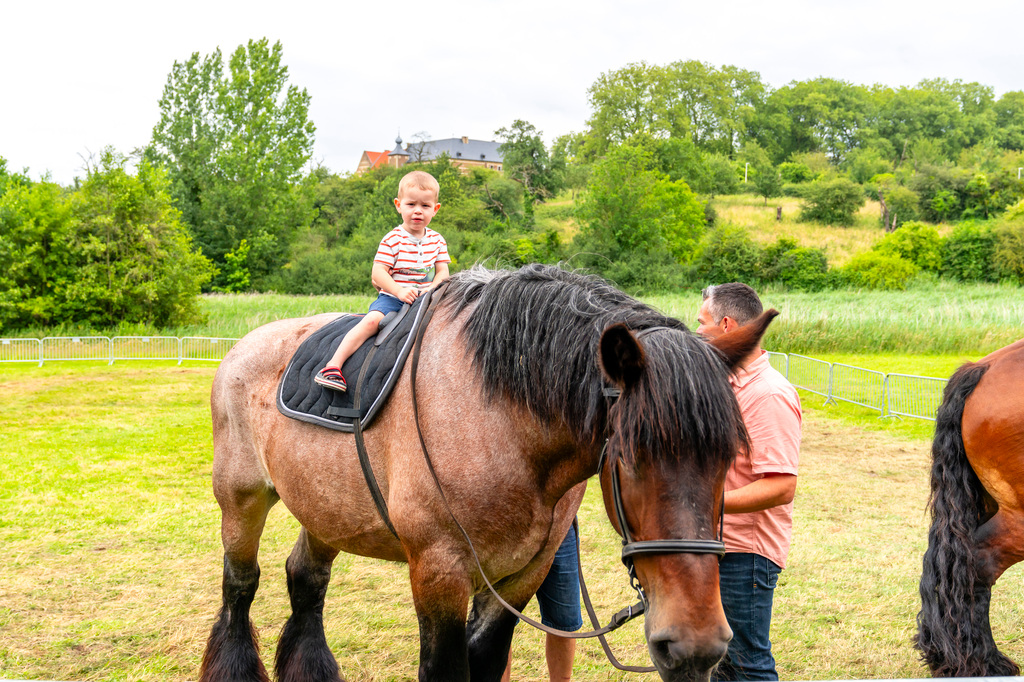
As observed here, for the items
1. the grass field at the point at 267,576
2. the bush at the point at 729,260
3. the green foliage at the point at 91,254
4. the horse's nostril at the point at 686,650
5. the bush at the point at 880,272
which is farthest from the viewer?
the bush at the point at 729,260

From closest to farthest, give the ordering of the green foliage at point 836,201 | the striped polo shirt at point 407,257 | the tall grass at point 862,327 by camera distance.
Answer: the striped polo shirt at point 407,257, the tall grass at point 862,327, the green foliage at point 836,201

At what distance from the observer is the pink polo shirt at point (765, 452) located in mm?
2695

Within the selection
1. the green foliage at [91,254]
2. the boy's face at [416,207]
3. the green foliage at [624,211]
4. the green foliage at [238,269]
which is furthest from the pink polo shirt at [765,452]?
the green foliage at [238,269]

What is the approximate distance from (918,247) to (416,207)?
40.9 m

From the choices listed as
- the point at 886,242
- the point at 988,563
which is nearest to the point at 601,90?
the point at 886,242

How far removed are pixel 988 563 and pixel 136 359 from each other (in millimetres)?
18629

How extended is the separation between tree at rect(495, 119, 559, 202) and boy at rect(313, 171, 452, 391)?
164 feet

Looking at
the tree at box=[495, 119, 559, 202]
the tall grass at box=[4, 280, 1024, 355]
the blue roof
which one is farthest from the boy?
the blue roof

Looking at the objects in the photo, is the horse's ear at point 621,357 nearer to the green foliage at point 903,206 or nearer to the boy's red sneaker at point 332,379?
the boy's red sneaker at point 332,379

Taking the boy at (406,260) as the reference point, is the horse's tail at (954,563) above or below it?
below

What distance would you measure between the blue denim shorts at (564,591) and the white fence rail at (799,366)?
6724mm

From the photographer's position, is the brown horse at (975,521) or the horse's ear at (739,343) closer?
the horse's ear at (739,343)

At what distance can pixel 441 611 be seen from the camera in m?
2.29

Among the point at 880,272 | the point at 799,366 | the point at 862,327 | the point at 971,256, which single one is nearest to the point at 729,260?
the point at 880,272
